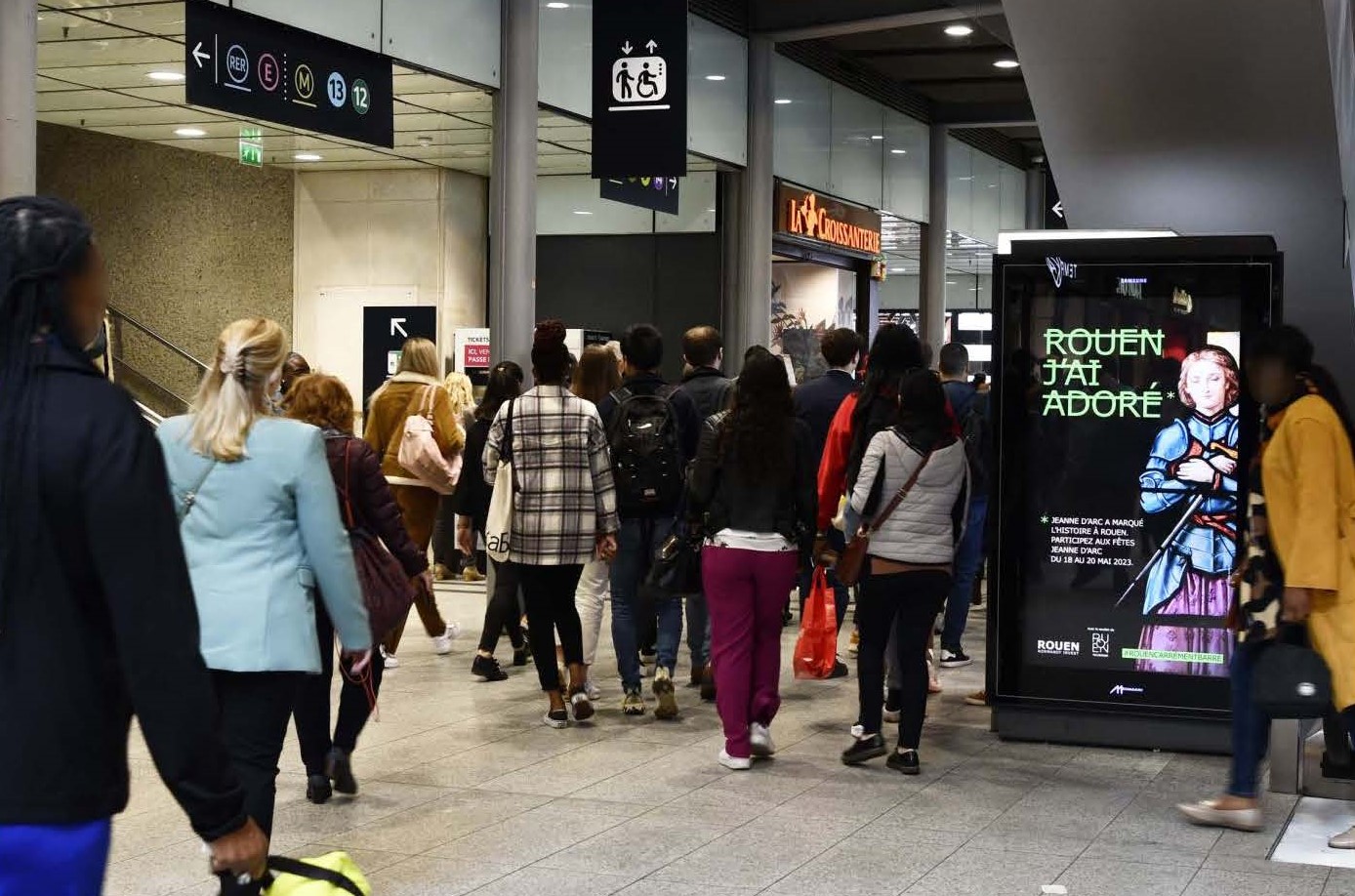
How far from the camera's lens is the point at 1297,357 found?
5645 mm

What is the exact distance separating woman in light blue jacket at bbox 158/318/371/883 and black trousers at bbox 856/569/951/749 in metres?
3.10

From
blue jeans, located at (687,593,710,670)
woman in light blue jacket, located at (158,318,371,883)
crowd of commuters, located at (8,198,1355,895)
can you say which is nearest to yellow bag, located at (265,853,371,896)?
crowd of commuters, located at (8,198,1355,895)

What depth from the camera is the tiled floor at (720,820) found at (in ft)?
17.0

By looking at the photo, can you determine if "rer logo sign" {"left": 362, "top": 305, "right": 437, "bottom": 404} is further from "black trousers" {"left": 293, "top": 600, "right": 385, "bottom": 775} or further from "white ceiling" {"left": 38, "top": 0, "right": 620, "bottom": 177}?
"black trousers" {"left": 293, "top": 600, "right": 385, "bottom": 775}

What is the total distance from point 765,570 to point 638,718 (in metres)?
1.51

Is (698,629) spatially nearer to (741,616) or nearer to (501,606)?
(501,606)

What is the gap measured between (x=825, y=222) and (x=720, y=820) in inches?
570

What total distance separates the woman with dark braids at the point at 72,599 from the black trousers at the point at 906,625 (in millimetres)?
4790

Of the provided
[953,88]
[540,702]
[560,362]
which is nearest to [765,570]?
[560,362]

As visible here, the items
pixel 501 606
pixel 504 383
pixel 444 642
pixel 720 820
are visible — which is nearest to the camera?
pixel 720 820

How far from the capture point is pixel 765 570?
6797mm

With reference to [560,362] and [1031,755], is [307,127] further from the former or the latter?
[1031,755]

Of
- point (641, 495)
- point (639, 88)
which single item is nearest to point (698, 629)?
point (641, 495)

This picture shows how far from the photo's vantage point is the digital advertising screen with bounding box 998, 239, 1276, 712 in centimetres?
721
